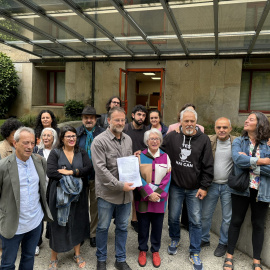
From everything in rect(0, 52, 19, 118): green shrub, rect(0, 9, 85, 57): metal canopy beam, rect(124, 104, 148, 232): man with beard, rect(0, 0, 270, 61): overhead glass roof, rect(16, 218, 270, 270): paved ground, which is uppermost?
rect(0, 0, 270, 61): overhead glass roof

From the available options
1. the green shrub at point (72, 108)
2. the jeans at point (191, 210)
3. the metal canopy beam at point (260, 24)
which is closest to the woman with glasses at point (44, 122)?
the jeans at point (191, 210)

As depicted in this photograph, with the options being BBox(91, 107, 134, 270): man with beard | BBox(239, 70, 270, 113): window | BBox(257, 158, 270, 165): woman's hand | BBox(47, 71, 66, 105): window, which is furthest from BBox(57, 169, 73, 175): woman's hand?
BBox(47, 71, 66, 105): window

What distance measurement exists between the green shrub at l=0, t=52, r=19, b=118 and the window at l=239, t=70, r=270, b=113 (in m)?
10.6

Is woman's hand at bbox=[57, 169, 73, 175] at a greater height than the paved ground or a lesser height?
greater

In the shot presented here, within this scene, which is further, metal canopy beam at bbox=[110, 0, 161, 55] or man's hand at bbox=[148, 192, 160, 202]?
metal canopy beam at bbox=[110, 0, 161, 55]

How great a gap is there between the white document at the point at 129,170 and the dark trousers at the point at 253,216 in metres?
1.35

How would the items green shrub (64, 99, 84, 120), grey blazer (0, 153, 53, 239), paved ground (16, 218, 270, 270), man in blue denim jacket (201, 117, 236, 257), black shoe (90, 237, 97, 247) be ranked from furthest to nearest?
green shrub (64, 99, 84, 120) → black shoe (90, 237, 97, 247) → man in blue denim jacket (201, 117, 236, 257) → paved ground (16, 218, 270, 270) → grey blazer (0, 153, 53, 239)

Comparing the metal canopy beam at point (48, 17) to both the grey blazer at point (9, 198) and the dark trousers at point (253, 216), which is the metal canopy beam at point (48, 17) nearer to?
the grey blazer at point (9, 198)

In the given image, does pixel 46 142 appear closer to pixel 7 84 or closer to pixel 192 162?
pixel 192 162

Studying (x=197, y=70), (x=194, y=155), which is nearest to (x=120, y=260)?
(x=194, y=155)

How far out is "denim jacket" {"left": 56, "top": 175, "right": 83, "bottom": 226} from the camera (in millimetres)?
2879

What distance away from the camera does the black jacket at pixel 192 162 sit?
3.19m

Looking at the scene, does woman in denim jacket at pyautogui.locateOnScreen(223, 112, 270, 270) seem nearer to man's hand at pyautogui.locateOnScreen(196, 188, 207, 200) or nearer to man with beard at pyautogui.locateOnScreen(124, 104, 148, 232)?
man's hand at pyautogui.locateOnScreen(196, 188, 207, 200)

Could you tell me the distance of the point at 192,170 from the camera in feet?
10.5
